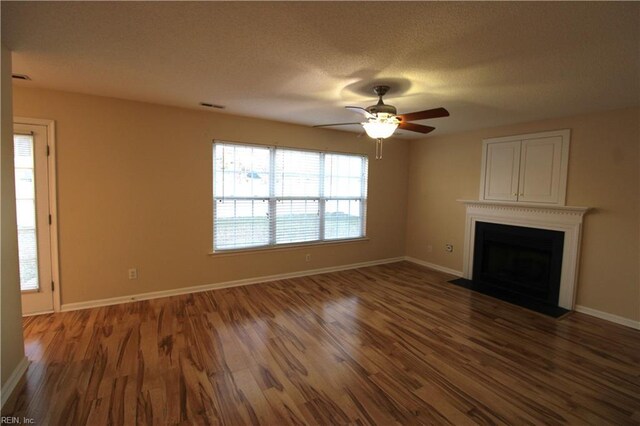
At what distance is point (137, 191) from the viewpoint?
144 inches

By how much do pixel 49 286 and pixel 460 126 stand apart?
5.81m

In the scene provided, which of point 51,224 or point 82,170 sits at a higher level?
point 82,170

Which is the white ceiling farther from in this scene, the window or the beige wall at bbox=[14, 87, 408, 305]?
the window

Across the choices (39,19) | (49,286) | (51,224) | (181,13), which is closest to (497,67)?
(181,13)

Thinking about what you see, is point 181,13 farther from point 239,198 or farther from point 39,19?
point 239,198

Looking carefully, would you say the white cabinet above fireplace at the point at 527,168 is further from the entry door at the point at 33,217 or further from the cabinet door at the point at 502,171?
the entry door at the point at 33,217

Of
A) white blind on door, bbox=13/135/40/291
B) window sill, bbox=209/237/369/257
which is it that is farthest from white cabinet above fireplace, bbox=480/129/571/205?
white blind on door, bbox=13/135/40/291

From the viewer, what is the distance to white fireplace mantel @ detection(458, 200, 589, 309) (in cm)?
371

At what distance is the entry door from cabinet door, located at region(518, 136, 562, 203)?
5.98 m

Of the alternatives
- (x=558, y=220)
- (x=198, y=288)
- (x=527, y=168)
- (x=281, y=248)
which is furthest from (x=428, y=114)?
(x=198, y=288)

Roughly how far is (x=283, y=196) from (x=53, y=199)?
2757mm

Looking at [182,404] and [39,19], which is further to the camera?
[182,404]

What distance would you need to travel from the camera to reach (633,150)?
10.9 feet

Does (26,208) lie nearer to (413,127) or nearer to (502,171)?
(413,127)
